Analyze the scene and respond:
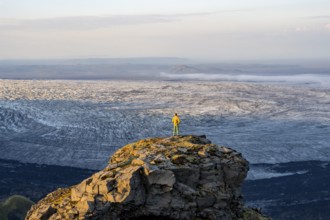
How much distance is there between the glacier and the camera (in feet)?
226

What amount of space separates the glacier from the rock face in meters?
51.0

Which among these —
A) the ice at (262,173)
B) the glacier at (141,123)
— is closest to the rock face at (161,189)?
the glacier at (141,123)

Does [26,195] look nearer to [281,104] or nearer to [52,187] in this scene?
[52,187]

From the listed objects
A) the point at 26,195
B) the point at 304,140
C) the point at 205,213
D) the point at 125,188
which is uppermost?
the point at 125,188

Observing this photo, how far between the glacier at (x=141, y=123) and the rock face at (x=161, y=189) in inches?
2006

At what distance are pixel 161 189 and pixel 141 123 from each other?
65653 mm

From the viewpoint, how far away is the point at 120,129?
75.3 metres

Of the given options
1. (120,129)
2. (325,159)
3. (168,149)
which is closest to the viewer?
(168,149)

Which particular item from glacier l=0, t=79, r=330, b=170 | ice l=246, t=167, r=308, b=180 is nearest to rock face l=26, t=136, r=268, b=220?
glacier l=0, t=79, r=330, b=170

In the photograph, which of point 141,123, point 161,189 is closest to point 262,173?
point 141,123

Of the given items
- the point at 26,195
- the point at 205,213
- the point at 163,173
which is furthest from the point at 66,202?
the point at 26,195

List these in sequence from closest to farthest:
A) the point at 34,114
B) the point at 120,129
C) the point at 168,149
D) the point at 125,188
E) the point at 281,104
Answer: the point at 125,188
the point at 168,149
the point at 120,129
the point at 34,114
the point at 281,104

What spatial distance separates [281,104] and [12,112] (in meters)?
55.3

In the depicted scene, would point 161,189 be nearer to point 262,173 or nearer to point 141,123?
point 262,173
